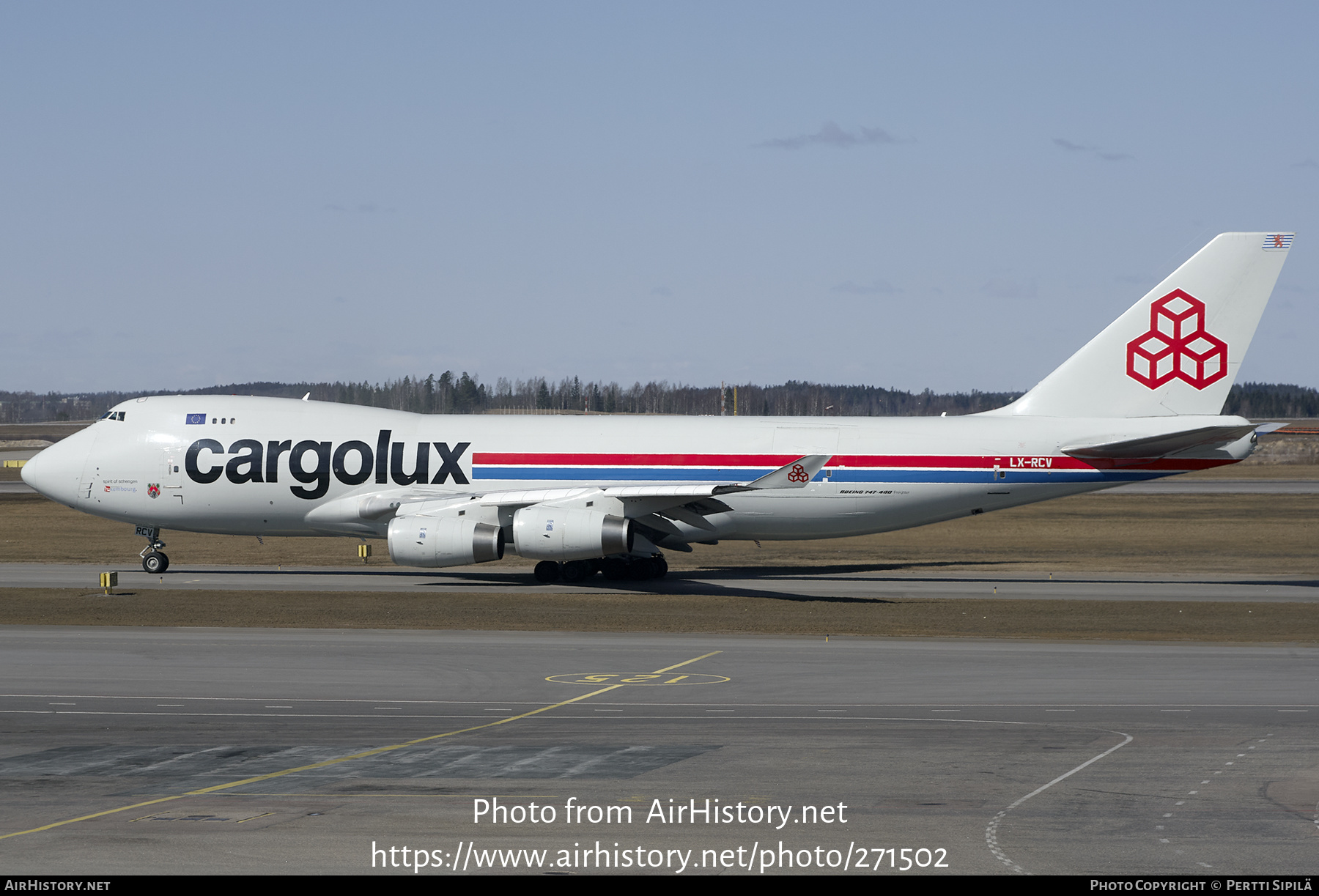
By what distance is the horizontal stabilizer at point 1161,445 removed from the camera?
39438 millimetres

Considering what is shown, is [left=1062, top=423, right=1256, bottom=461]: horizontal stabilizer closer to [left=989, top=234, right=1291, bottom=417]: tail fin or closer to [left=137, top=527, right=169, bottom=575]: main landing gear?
[left=989, top=234, right=1291, bottom=417]: tail fin

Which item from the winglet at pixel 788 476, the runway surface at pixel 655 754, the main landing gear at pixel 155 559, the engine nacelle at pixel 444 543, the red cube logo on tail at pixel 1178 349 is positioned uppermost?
the red cube logo on tail at pixel 1178 349

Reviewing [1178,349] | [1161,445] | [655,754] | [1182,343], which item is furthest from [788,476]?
[655,754]

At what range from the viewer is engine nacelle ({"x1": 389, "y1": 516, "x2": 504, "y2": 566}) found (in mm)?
39875

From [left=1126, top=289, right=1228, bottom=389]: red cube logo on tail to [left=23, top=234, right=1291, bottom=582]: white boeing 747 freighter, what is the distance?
0.05 meters

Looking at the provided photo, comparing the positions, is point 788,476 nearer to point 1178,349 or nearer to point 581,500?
point 581,500

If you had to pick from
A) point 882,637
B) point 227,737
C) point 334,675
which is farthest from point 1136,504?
point 227,737

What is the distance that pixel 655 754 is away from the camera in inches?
749

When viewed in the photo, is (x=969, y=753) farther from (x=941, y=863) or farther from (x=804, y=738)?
(x=941, y=863)

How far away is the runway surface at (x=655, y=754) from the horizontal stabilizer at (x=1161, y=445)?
11.7 metres

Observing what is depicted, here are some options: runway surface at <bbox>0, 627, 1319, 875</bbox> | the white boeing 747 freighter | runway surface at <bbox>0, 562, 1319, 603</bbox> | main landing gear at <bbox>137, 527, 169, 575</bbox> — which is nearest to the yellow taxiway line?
runway surface at <bbox>0, 627, 1319, 875</bbox>

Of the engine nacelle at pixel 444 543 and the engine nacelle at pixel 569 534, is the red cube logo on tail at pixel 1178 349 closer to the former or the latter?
the engine nacelle at pixel 569 534

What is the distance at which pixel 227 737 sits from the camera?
2027cm

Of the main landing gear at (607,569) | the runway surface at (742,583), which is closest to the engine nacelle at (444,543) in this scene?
the runway surface at (742,583)
